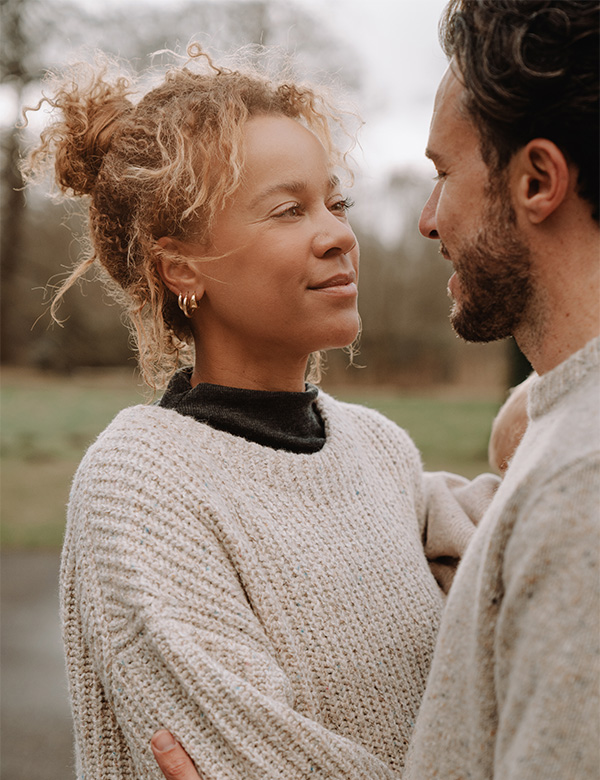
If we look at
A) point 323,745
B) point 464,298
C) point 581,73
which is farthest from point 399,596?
point 581,73

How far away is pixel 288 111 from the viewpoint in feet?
6.68

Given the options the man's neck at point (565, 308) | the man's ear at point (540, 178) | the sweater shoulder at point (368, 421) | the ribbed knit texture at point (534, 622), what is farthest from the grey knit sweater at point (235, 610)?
the man's ear at point (540, 178)

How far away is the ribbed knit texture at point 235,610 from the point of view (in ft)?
4.87

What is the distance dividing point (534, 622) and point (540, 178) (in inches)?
27.2

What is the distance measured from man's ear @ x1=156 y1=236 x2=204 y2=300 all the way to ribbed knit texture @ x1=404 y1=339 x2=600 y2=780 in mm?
962

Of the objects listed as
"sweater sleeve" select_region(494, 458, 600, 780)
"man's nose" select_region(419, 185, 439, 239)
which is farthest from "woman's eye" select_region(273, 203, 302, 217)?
"sweater sleeve" select_region(494, 458, 600, 780)

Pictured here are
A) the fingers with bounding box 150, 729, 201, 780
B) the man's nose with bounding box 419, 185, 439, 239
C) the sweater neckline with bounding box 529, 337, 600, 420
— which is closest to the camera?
the sweater neckline with bounding box 529, 337, 600, 420

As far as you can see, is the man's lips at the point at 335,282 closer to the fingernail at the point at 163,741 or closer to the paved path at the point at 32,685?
the fingernail at the point at 163,741

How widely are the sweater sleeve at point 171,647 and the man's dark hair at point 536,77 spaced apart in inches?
37.0

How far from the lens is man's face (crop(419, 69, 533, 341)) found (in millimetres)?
1320

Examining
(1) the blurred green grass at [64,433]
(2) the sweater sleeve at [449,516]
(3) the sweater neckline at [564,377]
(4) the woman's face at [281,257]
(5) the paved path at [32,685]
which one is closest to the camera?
(3) the sweater neckline at [564,377]

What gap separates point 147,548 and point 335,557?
44cm

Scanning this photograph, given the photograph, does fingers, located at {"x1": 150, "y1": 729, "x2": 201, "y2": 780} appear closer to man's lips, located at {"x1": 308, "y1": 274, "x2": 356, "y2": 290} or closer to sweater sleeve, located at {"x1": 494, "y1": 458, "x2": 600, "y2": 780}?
sweater sleeve, located at {"x1": 494, "y1": 458, "x2": 600, "y2": 780}

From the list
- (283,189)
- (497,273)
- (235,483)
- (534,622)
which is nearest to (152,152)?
(283,189)
